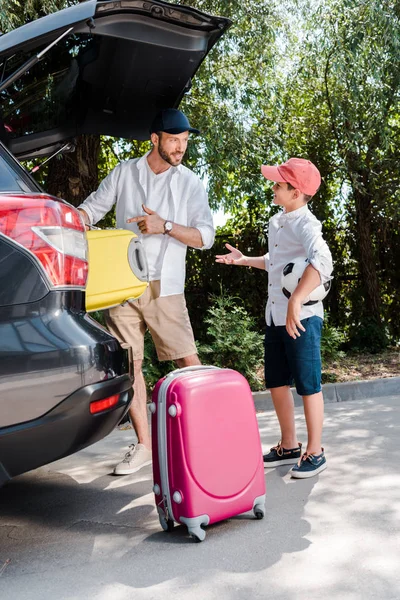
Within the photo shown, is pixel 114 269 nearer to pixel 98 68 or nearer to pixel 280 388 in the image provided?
pixel 98 68

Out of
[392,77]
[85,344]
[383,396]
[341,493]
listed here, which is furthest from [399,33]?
[85,344]

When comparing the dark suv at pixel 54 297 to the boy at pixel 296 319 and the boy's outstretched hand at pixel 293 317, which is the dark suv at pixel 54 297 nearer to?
the boy at pixel 296 319

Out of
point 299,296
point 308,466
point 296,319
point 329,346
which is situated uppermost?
point 299,296

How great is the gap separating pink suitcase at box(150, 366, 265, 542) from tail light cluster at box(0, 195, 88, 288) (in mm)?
678

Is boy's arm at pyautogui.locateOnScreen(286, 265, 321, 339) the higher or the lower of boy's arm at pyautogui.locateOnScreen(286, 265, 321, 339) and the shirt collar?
the lower

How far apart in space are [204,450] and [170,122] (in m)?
2.06

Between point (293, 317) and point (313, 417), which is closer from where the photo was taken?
point (293, 317)

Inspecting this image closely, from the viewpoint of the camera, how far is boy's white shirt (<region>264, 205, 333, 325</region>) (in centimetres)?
407

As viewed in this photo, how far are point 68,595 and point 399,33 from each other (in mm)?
7128

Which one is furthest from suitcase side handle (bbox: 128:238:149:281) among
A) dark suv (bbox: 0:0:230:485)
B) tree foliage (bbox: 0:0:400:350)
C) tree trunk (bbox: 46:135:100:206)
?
tree trunk (bbox: 46:135:100:206)

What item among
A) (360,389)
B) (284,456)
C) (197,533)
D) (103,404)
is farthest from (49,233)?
(360,389)

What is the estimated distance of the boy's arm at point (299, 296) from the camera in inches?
157

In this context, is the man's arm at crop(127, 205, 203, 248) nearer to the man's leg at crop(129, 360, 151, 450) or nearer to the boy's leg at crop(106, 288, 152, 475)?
the boy's leg at crop(106, 288, 152, 475)

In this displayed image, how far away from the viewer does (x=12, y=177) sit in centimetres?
284
